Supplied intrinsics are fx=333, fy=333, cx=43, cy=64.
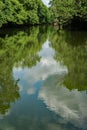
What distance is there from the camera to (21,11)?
89.1 meters

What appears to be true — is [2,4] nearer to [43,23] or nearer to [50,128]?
[43,23]

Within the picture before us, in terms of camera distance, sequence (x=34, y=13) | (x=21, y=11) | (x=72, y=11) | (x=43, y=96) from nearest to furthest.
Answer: (x=43, y=96) → (x=72, y=11) → (x=21, y=11) → (x=34, y=13)

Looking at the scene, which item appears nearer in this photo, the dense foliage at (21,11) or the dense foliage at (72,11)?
the dense foliage at (72,11)

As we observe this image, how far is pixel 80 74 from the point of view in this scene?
17.9 metres

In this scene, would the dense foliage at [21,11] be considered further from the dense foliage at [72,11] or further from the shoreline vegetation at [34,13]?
the dense foliage at [72,11]

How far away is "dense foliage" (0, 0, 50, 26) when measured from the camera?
75981mm

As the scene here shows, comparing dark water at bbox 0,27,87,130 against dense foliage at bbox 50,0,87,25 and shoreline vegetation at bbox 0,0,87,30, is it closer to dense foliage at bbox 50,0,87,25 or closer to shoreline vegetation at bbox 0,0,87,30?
dense foliage at bbox 50,0,87,25

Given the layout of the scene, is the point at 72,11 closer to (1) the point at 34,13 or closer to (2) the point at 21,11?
(2) the point at 21,11

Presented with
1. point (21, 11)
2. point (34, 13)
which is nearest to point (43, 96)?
point (21, 11)

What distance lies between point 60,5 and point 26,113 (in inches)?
2907

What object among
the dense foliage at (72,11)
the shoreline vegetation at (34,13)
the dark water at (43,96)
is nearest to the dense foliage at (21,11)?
the shoreline vegetation at (34,13)

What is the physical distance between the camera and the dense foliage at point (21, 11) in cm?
7598

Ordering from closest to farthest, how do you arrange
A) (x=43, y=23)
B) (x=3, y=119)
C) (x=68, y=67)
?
(x=3, y=119)
(x=68, y=67)
(x=43, y=23)

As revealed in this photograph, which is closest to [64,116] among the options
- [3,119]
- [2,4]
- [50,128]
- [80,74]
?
[50,128]
